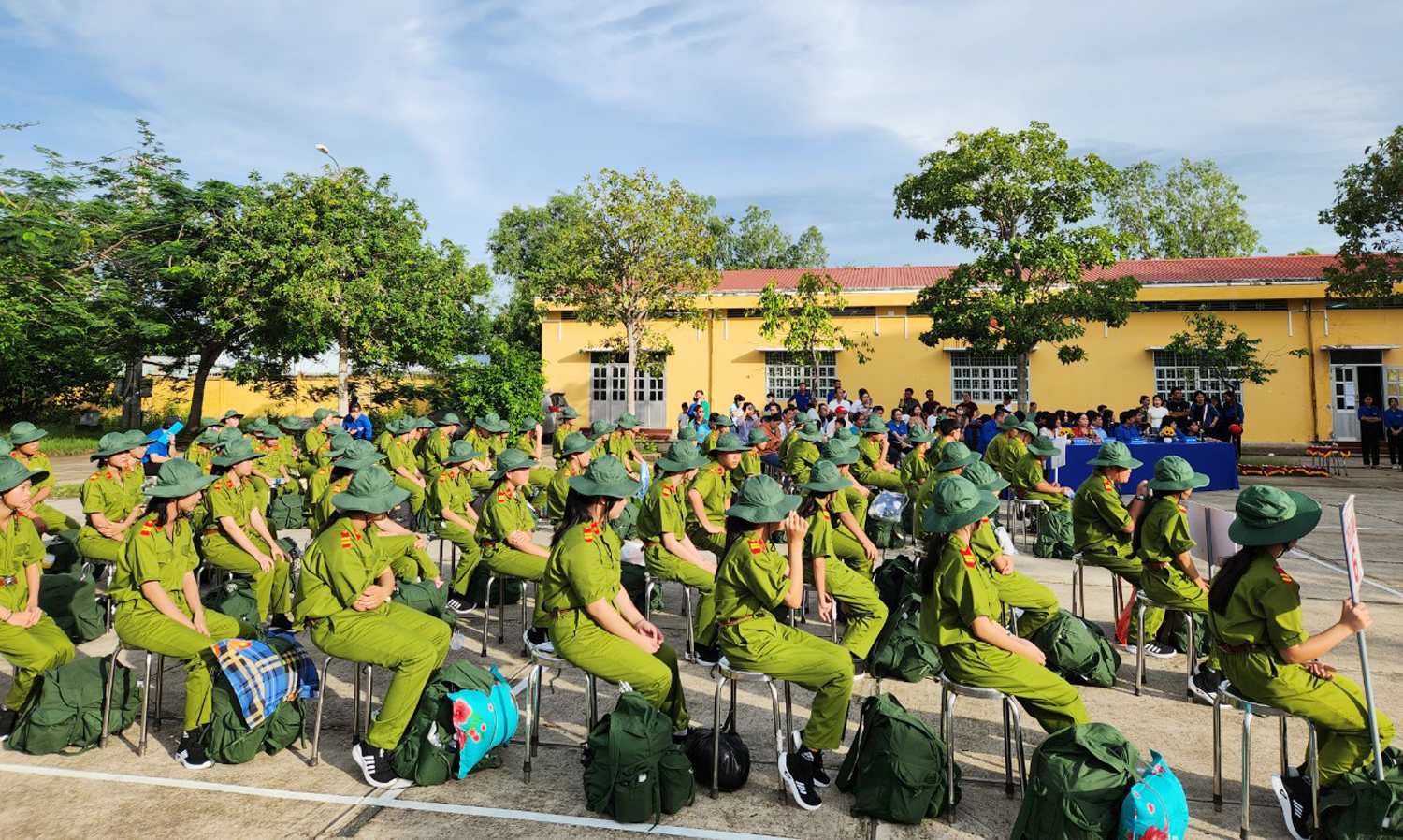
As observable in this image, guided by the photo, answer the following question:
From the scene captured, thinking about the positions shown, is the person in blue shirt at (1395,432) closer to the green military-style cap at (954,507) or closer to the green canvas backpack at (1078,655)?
the green canvas backpack at (1078,655)

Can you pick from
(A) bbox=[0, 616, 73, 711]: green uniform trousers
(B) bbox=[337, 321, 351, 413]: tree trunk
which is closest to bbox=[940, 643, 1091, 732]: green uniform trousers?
(A) bbox=[0, 616, 73, 711]: green uniform trousers

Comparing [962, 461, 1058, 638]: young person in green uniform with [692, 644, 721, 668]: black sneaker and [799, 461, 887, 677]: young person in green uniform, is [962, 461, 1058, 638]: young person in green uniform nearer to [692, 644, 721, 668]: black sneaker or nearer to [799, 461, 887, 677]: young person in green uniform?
[799, 461, 887, 677]: young person in green uniform

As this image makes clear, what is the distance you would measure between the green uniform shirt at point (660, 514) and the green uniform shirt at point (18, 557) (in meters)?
3.92

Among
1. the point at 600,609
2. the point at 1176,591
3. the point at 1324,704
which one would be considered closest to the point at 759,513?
the point at 600,609

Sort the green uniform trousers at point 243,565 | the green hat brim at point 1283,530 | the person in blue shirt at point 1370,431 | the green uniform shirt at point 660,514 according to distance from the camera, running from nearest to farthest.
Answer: the green hat brim at point 1283,530, the green uniform shirt at point 660,514, the green uniform trousers at point 243,565, the person in blue shirt at point 1370,431

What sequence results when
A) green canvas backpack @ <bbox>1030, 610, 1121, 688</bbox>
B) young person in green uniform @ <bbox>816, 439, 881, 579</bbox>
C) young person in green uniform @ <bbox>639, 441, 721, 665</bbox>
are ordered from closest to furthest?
green canvas backpack @ <bbox>1030, 610, 1121, 688</bbox> < young person in green uniform @ <bbox>639, 441, 721, 665</bbox> < young person in green uniform @ <bbox>816, 439, 881, 579</bbox>

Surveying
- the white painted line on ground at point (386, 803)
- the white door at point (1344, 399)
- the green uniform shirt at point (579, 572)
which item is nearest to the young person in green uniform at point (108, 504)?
the white painted line on ground at point (386, 803)

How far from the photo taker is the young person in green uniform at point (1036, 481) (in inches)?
365

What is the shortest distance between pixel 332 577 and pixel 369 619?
0.99 feet

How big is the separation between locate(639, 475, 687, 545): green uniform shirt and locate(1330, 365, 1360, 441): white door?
2490 centimetres

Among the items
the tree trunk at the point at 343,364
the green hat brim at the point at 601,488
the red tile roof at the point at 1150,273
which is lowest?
the green hat brim at the point at 601,488

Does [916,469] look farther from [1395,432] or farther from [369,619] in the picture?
[1395,432]

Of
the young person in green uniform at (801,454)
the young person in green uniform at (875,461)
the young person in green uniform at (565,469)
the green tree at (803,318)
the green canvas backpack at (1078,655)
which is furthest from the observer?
the green tree at (803,318)

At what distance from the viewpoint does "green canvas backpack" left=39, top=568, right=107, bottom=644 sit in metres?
6.41
